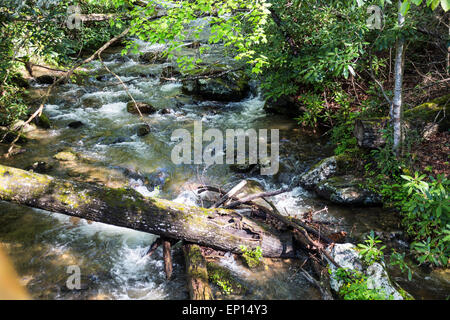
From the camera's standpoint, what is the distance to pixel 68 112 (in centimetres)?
1093

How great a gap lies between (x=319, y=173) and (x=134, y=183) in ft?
15.1

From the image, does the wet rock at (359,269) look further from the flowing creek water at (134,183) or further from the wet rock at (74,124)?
the wet rock at (74,124)

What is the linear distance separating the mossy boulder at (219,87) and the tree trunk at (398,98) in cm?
706

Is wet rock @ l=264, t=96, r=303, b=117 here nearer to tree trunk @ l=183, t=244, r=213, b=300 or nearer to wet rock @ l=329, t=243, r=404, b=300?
wet rock @ l=329, t=243, r=404, b=300

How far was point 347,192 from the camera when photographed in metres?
6.26

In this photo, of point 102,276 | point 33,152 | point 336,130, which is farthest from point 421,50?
point 33,152

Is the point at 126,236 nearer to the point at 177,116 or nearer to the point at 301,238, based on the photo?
the point at 301,238

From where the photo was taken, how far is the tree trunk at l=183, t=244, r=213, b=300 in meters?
3.86

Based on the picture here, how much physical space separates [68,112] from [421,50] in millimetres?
11771

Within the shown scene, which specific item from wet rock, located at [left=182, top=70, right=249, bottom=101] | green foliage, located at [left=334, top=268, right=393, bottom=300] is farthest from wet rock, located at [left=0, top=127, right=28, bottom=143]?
green foliage, located at [left=334, top=268, right=393, bottom=300]

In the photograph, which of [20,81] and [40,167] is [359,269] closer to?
[40,167]

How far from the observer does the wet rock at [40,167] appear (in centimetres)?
741

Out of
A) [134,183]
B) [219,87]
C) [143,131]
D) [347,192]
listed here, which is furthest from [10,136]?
[347,192]

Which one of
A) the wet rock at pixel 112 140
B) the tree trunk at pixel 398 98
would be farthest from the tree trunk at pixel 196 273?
the wet rock at pixel 112 140
